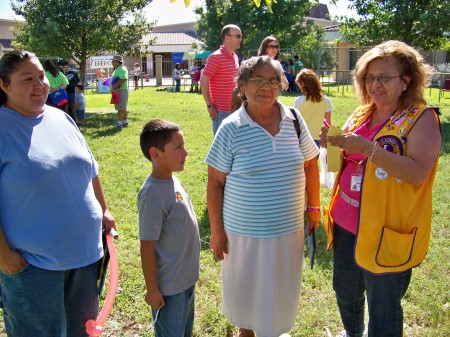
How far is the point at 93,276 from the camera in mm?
2533

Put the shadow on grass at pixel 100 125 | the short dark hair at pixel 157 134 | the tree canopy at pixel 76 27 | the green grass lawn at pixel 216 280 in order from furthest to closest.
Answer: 1. the tree canopy at pixel 76 27
2. the shadow on grass at pixel 100 125
3. the green grass lawn at pixel 216 280
4. the short dark hair at pixel 157 134

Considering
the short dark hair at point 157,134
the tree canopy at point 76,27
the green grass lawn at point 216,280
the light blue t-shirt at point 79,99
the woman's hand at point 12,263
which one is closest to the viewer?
the woman's hand at point 12,263

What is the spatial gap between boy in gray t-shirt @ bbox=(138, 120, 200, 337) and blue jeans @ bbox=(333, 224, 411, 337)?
3.01 ft

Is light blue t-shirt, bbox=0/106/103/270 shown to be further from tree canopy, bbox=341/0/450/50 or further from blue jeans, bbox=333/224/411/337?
tree canopy, bbox=341/0/450/50

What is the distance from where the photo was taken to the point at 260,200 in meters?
2.60

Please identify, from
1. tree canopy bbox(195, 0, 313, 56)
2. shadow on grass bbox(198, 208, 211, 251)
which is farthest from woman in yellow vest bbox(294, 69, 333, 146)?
tree canopy bbox(195, 0, 313, 56)

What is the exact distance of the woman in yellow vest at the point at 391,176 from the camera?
88.6 inches

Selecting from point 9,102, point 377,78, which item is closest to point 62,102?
point 9,102

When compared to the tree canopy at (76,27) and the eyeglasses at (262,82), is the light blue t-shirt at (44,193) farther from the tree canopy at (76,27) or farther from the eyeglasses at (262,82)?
the tree canopy at (76,27)

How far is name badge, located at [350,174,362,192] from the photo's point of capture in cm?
252

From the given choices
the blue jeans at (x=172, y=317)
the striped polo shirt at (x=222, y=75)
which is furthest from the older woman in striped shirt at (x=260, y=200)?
the striped polo shirt at (x=222, y=75)

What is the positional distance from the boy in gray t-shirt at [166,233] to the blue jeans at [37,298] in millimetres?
407

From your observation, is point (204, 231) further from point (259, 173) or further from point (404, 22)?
point (404, 22)

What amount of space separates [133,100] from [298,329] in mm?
17860
